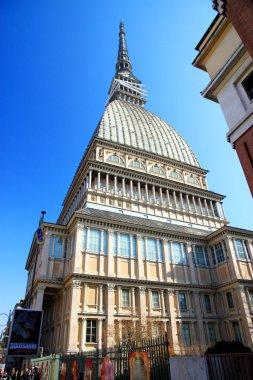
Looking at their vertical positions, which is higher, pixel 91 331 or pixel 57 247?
pixel 57 247

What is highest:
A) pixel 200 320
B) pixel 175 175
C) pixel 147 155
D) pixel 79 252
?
pixel 147 155

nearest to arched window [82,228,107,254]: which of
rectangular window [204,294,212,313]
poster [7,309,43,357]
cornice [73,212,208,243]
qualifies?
cornice [73,212,208,243]

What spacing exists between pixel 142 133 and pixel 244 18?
167ft

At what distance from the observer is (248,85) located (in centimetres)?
Result: 1520

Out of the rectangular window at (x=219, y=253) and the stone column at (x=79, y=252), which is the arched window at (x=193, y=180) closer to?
the rectangular window at (x=219, y=253)

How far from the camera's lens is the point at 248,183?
14.1 metres

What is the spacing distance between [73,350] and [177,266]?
1746cm

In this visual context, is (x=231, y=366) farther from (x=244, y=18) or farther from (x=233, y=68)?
(x=244, y=18)

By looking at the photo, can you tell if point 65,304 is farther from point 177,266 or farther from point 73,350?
point 177,266

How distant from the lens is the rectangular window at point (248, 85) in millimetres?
14975

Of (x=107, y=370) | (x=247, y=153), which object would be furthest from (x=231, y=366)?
(x=247, y=153)

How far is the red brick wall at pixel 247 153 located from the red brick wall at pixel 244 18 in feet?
13.2

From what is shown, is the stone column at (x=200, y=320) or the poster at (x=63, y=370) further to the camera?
the stone column at (x=200, y=320)

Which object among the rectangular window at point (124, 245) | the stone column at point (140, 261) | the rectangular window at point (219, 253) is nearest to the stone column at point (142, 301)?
the stone column at point (140, 261)
